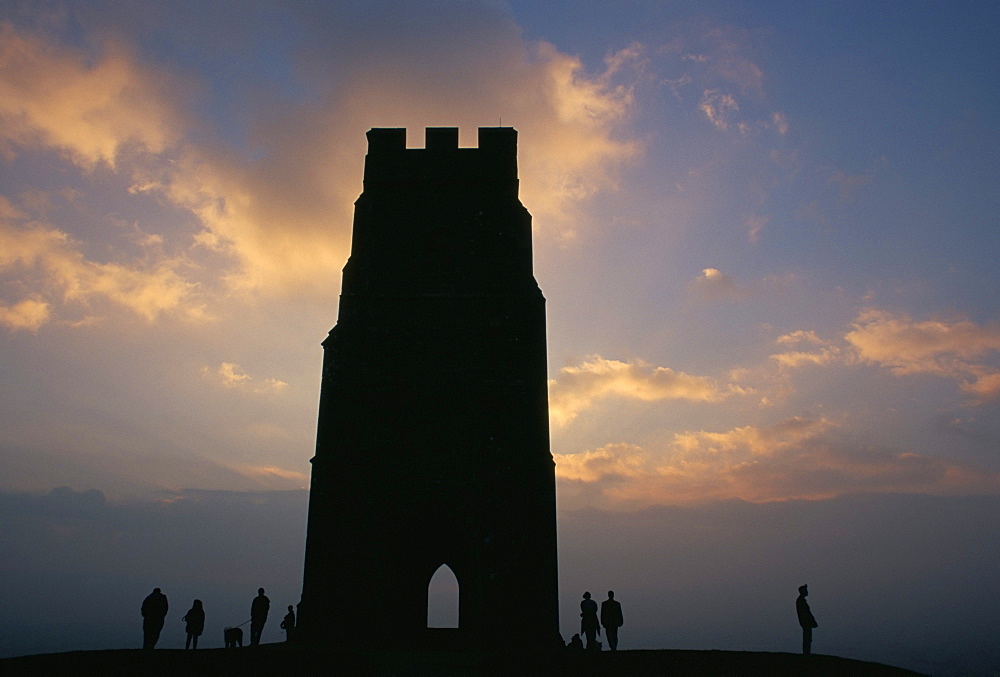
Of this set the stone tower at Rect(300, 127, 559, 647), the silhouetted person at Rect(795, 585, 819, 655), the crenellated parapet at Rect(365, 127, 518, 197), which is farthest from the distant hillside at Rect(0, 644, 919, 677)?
the crenellated parapet at Rect(365, 127, 518, 197)

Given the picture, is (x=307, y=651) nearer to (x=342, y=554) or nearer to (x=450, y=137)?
(x=342, y=554)

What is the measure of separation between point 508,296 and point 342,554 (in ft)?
26.6

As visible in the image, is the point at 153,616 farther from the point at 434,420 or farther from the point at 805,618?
the point at 805,618

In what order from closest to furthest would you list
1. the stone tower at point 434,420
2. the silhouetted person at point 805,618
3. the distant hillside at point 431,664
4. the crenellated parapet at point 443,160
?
the distant hillside at point 431,664 → the silhouetted person at point 805,618 → the stone tower at point 434,420 → the crenellated parapet at point 443,160

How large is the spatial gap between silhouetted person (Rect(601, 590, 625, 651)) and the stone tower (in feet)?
4.19

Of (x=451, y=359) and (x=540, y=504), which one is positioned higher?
(x=451, y=359)

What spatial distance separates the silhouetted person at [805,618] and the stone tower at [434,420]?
563 centimetres

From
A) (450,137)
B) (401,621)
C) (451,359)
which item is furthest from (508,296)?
(401,621)

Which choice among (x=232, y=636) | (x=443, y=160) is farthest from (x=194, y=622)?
(x=443, y=160)

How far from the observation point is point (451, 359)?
19.3m

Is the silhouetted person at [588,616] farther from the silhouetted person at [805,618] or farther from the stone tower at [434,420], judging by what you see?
the silhouetted person at [805,618]

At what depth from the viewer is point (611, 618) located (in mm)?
16891

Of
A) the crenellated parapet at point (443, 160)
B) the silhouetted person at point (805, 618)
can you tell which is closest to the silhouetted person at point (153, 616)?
the crenellated parapet at point (443, 160)

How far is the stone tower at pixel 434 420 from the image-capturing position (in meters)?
17.3
